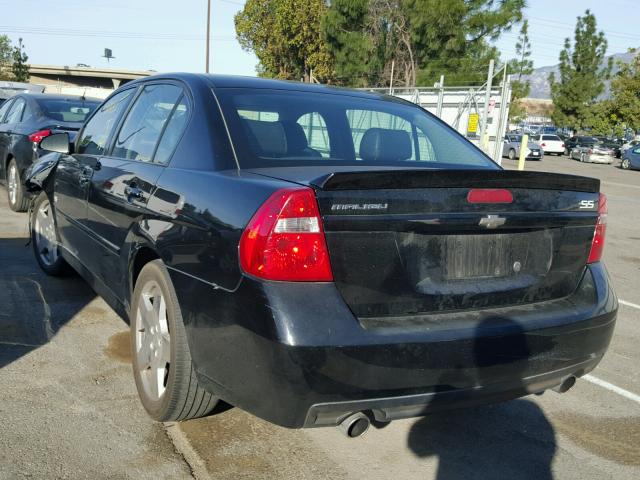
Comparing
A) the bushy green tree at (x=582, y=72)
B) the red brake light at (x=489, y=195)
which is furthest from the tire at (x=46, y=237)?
the bushy green tree at (x=582, y=72)

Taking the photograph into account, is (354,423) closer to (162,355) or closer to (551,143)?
(162,355)

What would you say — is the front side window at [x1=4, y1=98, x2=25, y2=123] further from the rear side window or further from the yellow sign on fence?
the yellow sign on fence

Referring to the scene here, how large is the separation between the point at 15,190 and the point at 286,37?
38043 millimetres

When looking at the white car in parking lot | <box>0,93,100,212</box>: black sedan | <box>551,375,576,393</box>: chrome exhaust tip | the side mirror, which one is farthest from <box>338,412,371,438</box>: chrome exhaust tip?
the white car in parking lot

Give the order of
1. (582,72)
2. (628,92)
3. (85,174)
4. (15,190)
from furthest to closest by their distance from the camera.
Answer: (582,72) → (628,92) → (15,190) → (85,174)

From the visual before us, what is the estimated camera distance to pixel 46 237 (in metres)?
5.51

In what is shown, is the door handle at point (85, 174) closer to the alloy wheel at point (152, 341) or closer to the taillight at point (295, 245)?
the alloy wheel at point (152, 341)

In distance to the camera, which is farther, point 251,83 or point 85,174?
point 85,174

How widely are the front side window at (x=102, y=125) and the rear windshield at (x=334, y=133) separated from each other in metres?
1.37

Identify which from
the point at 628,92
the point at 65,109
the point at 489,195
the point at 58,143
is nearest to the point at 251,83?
the point at 489,195

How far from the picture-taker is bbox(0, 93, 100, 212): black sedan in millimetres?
8227

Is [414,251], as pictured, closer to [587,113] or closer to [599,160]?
[599,160]

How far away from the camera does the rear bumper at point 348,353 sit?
2.25 meters

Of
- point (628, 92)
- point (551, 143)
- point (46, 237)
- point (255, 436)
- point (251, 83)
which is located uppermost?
point (628, 92)
